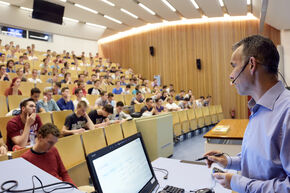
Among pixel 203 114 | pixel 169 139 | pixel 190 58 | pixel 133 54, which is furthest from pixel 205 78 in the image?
pixel 169 139

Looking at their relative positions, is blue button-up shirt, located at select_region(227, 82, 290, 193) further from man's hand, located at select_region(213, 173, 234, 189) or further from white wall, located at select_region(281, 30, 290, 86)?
white wall, located at select_region(281, 30, 290, 86)

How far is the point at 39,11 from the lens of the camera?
7758 mm

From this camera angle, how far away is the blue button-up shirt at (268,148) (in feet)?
2.46

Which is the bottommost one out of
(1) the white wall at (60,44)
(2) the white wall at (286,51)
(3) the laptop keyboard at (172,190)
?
(3) the laptop keyboard at (172,190)

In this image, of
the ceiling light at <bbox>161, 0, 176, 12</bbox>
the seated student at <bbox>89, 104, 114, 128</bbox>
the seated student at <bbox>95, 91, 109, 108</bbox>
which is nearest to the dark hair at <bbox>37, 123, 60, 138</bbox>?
the seated student at <bbox>89, 104, 114, 128</bbox>

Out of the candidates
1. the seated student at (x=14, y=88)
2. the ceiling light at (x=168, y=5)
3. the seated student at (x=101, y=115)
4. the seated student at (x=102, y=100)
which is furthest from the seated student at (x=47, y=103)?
the ceiling light at (x=168, y=5)

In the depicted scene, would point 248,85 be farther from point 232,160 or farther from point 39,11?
point 39,11

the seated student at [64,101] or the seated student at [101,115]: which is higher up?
the seated student at [64,101]

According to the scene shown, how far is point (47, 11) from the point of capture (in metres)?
7.82

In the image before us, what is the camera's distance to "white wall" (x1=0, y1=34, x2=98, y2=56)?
9012mm

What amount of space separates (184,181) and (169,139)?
2.66 m

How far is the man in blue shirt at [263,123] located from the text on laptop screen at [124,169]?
1.09 feet

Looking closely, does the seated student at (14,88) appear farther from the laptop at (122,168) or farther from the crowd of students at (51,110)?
the laptop at (122,168)

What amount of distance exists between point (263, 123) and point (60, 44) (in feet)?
35.7
